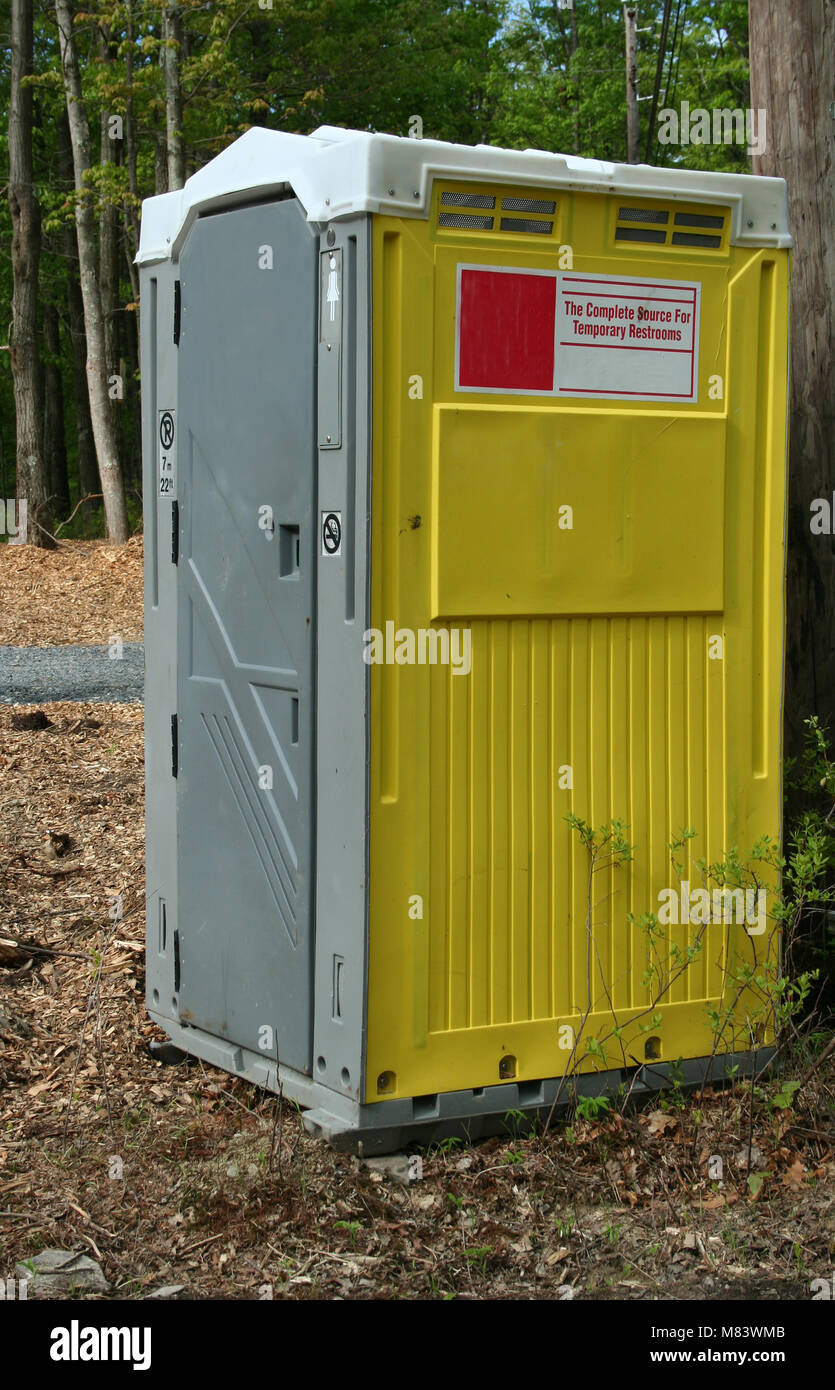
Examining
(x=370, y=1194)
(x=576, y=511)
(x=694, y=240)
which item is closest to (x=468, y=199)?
(x=694, y=240)

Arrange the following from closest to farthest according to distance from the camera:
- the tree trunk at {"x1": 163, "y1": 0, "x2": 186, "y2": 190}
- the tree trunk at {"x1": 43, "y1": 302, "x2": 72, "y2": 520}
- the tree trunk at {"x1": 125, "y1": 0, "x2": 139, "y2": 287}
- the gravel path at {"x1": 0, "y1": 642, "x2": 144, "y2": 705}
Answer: the gravel path at {"x1": 0, "y1": 642, "x2": 144, "y2": 705} < the tree trunk at {"x1": 163, "y1": 0, "x2": 186, "y2": 190} < the tree trunk at {"x1": 125, "y1": 0, "x2": 139, "y2": 287} < the tree trunk at {"x1": 43, "y1": 302, "x2": 72, "y2": 520}

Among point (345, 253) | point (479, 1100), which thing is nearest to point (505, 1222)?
point (479, 1100)

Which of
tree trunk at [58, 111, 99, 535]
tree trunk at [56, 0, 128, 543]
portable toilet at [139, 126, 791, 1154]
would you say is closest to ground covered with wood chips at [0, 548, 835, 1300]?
portable toilet at [139, 126, 791, 1154]

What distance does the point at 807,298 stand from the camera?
478 centimetres

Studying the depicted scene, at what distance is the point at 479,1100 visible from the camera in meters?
3.77

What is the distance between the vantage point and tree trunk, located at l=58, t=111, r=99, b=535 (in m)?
29.7

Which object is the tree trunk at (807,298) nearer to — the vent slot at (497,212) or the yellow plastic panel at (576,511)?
the yellow plastic panel at (576,511)

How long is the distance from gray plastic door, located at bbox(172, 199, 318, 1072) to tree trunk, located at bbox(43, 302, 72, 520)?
28268 mm

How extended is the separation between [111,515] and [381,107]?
11327 mm

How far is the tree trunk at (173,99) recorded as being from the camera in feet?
58.7

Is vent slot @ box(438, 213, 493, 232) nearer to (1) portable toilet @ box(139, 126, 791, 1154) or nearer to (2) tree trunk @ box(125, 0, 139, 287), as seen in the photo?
(1) portable toilet @ box(139, 126, 791, 1154)

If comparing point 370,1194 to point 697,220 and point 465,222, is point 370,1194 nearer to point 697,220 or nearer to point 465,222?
point 465,222

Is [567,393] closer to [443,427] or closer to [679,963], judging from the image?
[443,427]

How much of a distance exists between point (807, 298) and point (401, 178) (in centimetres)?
191
